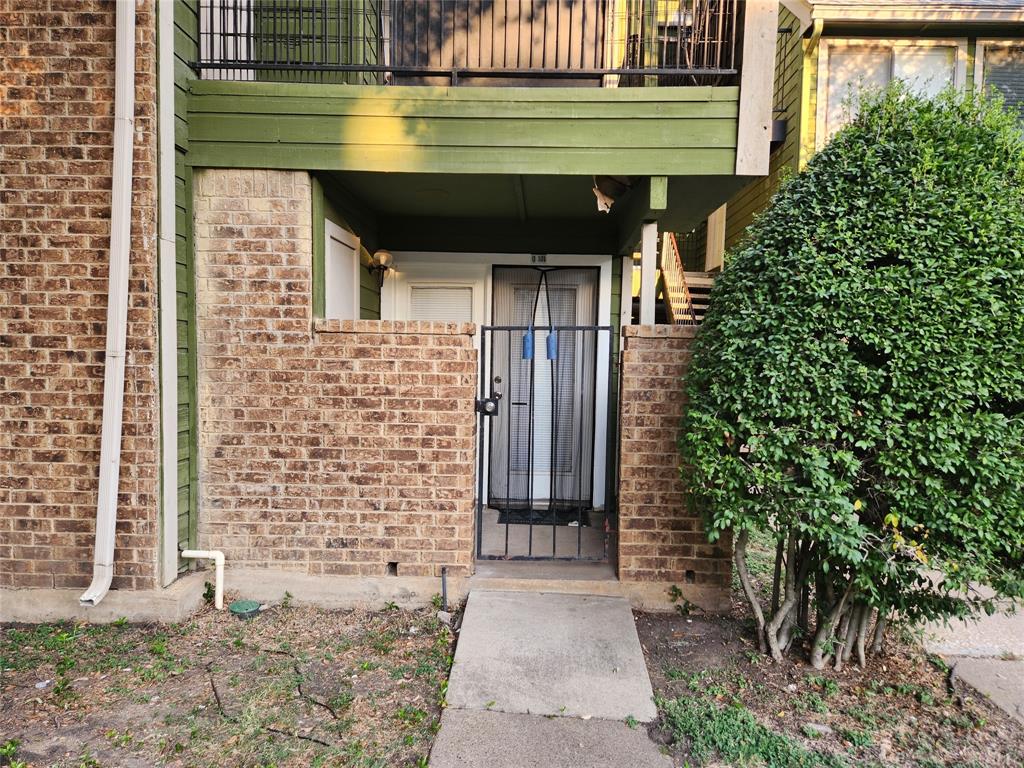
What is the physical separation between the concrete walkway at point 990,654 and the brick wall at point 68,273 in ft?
14.4

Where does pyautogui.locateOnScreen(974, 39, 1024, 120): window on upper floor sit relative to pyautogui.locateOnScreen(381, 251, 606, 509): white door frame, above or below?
above

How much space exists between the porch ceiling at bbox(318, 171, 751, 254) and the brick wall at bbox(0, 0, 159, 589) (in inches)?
47.6

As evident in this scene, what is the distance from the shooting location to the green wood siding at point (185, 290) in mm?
3322

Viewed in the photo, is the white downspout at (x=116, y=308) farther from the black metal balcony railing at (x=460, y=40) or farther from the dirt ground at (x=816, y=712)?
the dirt ground at (x=816, y=712)

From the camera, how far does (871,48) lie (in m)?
6.54

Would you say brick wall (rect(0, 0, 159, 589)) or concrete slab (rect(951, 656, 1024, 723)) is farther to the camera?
brick wall (rect(0, 0, 159, 589))

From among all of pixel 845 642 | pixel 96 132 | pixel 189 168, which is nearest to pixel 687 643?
pixel 845 642

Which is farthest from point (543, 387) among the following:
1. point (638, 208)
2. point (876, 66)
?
point (876, 66)

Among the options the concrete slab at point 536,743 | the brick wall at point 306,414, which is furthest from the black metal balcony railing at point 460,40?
the concrete slab at point 536,743

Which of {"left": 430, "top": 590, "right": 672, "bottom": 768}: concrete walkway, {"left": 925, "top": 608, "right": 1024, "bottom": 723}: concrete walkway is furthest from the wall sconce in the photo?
{"left": 925, "top": 608, "right": 1024, "bottom": 723}: concrete walkway

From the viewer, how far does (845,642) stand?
2.88 meters

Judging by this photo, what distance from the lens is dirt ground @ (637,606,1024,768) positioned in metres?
2.29

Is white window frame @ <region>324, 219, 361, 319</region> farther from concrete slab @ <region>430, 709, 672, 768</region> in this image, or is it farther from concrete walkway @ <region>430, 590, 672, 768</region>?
concrete slab @ <region>430, 709, 672, 768</region>

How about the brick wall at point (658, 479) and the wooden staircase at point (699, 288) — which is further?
the wooden staircase at point (699, 288)
